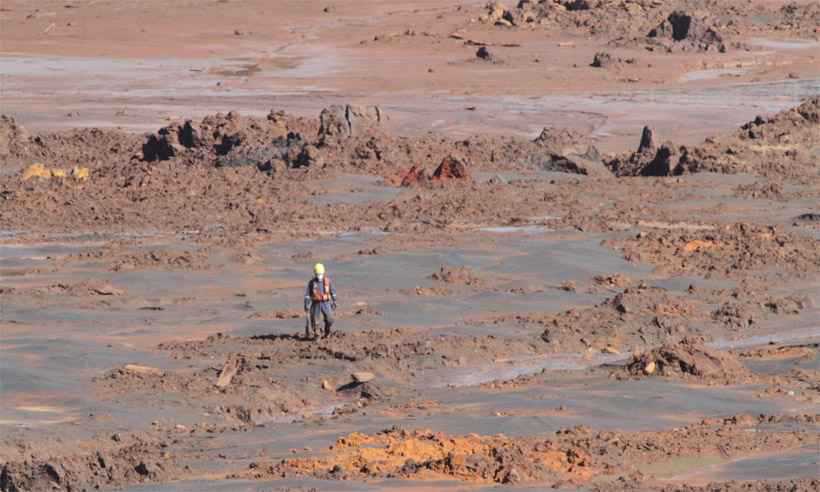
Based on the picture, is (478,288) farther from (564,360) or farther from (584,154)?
(584,154)

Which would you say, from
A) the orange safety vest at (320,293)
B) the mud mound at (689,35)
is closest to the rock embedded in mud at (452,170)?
the orange safety vest at (320,293)

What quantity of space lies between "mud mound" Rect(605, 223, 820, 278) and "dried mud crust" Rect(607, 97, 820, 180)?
561cm

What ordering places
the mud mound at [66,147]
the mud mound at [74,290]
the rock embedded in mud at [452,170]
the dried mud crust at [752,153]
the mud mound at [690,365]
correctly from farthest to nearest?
1. the mud mound at [66,147]
2. the dried mud crust at [752,153]
3. the rock embedded in mud at [452,170]
4. the mud mound at [74,290]
5. the mud mound at [690,365]

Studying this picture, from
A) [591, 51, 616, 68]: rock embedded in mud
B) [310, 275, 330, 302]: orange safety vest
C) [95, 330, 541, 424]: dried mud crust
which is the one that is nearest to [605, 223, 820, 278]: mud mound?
[95, 330, 541, 424]: dried mud crust

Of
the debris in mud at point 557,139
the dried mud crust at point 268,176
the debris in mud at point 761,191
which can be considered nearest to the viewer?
the dried mud crust at point 268,176

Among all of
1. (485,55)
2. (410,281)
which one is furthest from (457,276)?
(485,55)

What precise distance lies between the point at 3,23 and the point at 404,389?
3836cm

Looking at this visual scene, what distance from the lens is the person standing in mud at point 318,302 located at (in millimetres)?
18031

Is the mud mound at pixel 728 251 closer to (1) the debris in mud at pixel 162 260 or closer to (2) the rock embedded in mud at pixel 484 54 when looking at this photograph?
(1) the debris in mud at pixel 162 260

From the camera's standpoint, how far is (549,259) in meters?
22.8

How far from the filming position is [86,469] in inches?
532

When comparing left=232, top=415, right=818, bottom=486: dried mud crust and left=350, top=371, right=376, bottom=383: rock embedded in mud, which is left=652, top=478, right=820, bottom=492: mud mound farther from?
left=350, top=371, right=376, bottom=383: rock embedded in mud

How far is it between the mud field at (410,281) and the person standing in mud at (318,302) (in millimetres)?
187

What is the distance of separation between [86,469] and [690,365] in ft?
20.4
